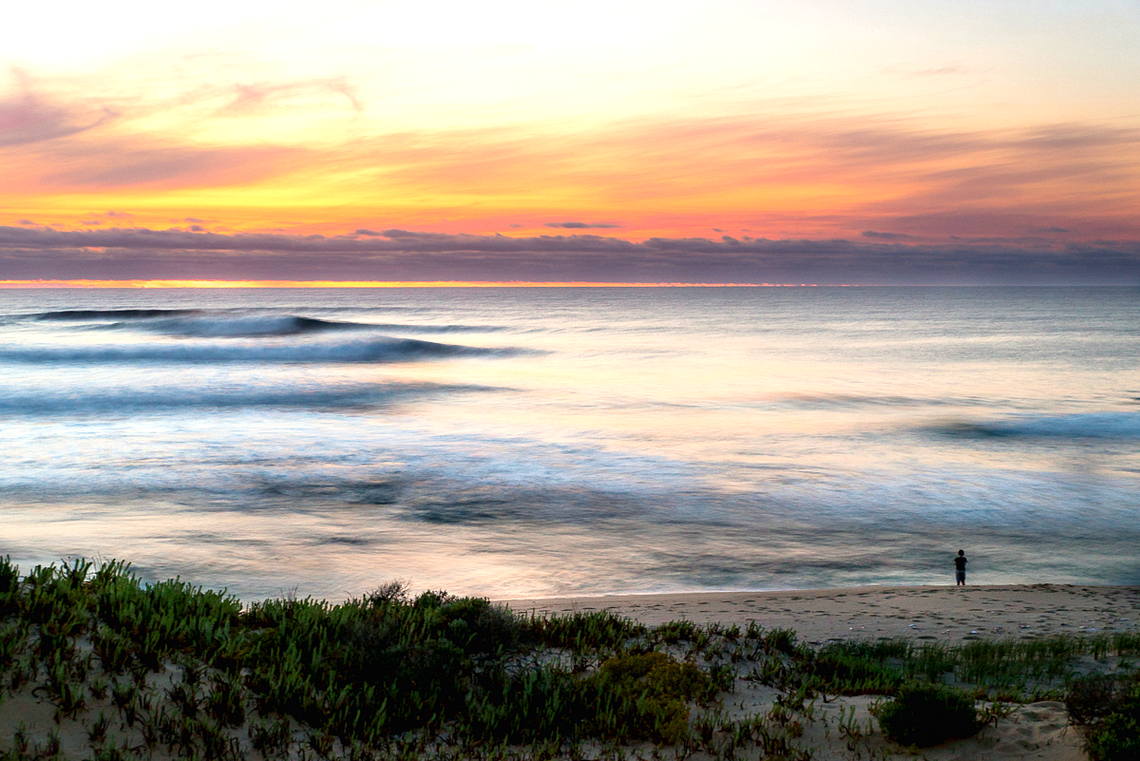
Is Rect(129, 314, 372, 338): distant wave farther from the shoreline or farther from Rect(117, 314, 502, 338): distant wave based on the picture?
the shoreline

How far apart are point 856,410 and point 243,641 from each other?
32848 millimetres

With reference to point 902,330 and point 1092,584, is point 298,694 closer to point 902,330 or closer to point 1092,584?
point 1092,584

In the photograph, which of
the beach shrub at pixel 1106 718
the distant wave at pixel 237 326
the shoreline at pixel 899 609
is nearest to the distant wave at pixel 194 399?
the shoreline at pixel 899 609

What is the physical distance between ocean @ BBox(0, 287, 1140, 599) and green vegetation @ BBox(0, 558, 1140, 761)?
16.7 feet

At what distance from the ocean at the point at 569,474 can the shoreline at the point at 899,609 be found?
4.17 ft

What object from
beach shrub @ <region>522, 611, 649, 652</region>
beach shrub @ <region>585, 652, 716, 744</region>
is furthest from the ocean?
beach shrub @ <region>585, 652, 716, 744</region>

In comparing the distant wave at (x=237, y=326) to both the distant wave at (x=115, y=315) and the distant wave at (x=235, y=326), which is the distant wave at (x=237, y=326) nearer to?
the distant wave at (x=235, y=326)

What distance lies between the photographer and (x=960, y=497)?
811 inches

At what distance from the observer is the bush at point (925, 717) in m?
6.15

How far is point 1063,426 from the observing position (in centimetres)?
3250

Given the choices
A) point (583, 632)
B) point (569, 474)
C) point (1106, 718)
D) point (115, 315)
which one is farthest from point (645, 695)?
point (115, 315)

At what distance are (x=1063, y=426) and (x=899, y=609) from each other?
24998 mm

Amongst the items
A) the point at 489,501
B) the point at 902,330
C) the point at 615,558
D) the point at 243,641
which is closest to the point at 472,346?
the point at 902,330

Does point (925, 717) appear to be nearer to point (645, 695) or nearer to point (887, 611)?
point (645, 695)
